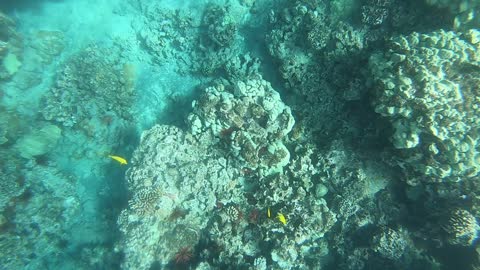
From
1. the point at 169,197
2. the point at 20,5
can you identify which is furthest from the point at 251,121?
the point at 20,5

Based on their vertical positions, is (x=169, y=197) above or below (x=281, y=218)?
below

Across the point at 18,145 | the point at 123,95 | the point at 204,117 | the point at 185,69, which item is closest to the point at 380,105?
the point at 204,117

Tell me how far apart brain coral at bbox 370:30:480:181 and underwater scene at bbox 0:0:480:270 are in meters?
0.02

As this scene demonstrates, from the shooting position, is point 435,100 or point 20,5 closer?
point 435,100

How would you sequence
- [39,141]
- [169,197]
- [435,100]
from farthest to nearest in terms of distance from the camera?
[39,141]
[169,197]
[435,100]

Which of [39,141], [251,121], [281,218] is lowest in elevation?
[39,141]

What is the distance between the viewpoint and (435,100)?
519 cm

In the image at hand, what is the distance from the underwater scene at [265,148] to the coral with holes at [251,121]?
0.03 meters

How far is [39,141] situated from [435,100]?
9.62 metres

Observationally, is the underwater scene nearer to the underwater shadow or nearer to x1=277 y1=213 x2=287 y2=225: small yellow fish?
x1=277 y1=213 x2=287 y2=225: small yellow fish

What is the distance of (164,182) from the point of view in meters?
6.41

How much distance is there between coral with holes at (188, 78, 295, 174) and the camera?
20.0ft

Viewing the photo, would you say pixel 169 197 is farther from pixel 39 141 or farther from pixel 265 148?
pixel 39 141

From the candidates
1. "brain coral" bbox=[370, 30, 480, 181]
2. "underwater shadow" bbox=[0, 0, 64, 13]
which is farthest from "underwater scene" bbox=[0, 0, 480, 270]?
"underwater shadow" bbox=[0, 0, 64, 13]
